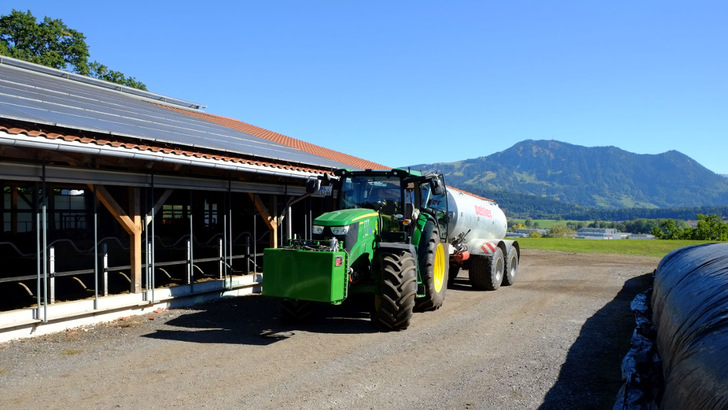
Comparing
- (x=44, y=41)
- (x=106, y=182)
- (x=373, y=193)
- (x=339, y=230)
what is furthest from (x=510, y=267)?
(x=44, y=41)

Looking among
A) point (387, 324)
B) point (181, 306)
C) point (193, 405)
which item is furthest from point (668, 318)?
point (181, 306)

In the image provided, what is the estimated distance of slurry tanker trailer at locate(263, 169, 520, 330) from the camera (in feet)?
24.1

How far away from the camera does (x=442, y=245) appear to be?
401 inches

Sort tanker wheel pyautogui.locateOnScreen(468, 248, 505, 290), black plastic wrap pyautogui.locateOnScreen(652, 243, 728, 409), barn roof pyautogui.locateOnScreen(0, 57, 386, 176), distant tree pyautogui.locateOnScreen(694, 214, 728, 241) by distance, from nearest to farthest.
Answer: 1. black plastic wrap pyautogui.locateOnScreen(652, 243, 728, 409)
2. barn roof pyautogui.locateOnScreen(0, 57, 386, 176)
3. tanker wheel pyautogui.locateOnScreen(468, 248, 505, 290)
4. distant tree pyautogui.locateOnScreen(694, 214, 728, 241)

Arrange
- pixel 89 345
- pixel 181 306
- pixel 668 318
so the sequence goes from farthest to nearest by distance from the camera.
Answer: pixel 181 306, pixel 89 345, pixel 668 318

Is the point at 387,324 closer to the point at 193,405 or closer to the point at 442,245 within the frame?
the point at 442,245

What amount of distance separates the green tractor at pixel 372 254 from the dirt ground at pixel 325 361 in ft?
1.78

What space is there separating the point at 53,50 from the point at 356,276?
29971 mm

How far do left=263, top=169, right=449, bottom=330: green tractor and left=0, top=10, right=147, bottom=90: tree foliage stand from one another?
25.6 metres

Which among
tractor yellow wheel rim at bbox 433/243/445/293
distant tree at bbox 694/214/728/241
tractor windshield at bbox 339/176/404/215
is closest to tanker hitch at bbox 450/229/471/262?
tractor yellow wheel rim at bbox 433/243/445/293

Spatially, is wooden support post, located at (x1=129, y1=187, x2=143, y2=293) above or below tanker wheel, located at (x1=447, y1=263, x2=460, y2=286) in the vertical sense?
above

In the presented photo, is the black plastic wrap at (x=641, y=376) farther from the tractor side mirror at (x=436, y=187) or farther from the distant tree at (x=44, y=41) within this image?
the distant tree at (x=44, y=41)

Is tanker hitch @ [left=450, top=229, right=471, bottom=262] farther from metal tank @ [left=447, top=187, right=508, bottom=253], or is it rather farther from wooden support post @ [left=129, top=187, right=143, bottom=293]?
wooden support post @ [left=129, top=187, right=143, bottom=293]

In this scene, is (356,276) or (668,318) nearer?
(668,318)
